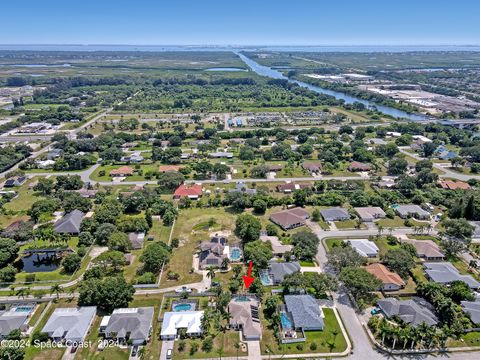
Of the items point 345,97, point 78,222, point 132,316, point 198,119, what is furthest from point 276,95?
point 132,316

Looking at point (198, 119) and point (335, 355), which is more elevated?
point (198, 119)

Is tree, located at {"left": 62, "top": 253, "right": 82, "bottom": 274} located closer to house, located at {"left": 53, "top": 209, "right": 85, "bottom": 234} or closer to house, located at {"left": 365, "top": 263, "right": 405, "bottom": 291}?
house, located at {"left": 53, "top": 209, "right": 85, "bottom": 234}

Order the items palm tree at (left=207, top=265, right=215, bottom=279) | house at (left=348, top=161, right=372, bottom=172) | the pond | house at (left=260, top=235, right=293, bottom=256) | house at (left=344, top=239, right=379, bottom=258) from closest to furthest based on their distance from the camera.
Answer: palm tree at (left=207, top=265, right=215, bottom=279), the pond, house at (left=344, top=239, right=379, bottom=258), house at (left=260, top=235, right=293, bottom=256), house at (left=348, top=161, right=372, bottom=172)

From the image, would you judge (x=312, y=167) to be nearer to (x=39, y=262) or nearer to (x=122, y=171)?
(x=122, y=171)

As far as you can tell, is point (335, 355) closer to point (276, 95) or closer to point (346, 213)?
point (346, 213)

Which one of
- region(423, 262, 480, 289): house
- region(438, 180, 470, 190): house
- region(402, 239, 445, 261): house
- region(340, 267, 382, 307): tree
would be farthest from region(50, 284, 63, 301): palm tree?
region(438, 180, 470, 190): house

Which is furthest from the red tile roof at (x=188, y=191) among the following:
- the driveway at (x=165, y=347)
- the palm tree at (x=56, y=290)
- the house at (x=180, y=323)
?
the driveway at (x=165, y=347)
